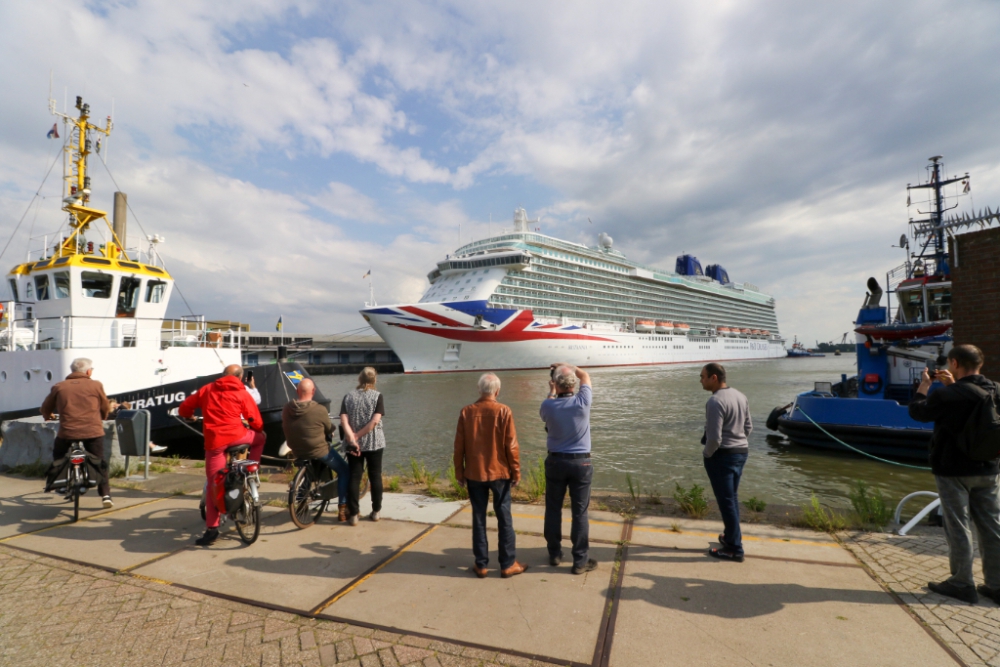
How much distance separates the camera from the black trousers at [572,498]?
Result: 11.2 ft

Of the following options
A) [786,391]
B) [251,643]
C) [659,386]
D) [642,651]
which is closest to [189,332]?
[251,643]

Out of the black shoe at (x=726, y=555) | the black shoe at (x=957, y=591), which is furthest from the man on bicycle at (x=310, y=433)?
the black shoe at (x=957, y=591)

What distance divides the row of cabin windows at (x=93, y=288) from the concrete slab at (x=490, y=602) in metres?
10.2

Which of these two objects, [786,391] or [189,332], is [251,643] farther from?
[786,391]

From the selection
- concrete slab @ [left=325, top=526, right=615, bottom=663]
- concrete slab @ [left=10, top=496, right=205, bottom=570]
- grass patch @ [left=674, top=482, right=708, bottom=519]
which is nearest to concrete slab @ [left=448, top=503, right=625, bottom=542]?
concrete slab @ [left=325, top=526, right=615, bottom=663]

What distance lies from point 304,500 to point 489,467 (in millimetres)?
2051

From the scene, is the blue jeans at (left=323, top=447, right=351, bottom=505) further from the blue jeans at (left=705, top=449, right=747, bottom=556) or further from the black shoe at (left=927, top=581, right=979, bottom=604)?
the black shoe at (left=927, top=581, right=979, bottom=604)

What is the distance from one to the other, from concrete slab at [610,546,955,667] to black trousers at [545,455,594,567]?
1.34ft

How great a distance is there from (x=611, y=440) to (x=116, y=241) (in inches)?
518

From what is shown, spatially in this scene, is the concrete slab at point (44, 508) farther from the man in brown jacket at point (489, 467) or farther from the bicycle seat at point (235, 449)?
the man in brown jacket at point (489, 467)

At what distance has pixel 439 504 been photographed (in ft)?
16.8

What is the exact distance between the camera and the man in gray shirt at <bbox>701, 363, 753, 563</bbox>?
11.8 feet

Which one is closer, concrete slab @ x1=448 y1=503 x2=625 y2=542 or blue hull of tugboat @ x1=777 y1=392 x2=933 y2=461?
concrete slab @ x1=448 y1=503 x2=625 y2=542

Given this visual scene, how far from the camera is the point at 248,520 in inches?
156
